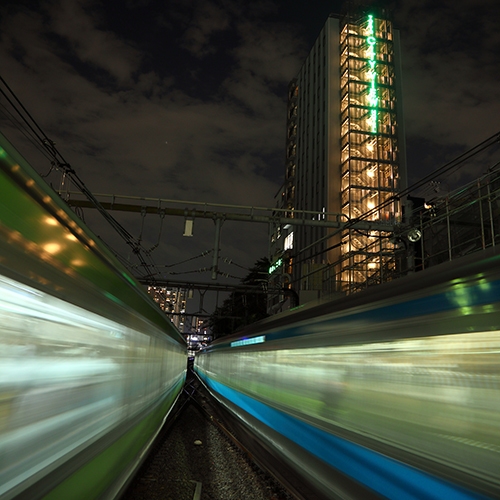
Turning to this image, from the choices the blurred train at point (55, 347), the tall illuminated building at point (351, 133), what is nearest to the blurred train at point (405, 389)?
the blurred train at point (55, 347)

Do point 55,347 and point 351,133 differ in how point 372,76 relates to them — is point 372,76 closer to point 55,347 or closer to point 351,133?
point 351,133

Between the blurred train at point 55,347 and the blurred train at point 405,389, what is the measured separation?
2144 mm

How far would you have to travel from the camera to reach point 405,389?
309cm

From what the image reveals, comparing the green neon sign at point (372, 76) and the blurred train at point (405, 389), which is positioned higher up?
the green neon sign at point (372, 76)

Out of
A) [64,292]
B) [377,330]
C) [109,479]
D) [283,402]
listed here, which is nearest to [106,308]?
[64,292]

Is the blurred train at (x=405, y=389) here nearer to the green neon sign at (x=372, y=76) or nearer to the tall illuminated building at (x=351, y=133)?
the tall illuminated building at (x=351, y=133)

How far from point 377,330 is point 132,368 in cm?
269

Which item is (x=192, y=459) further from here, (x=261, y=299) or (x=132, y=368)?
(x=261, y=299)

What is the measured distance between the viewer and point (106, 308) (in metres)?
3.53

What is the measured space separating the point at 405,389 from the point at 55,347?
2398mm

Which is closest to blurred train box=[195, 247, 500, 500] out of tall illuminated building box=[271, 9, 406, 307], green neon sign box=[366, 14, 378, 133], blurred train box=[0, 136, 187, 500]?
blurred train box=[0, 136, 187, 500]

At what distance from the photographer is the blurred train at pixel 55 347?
2051mm

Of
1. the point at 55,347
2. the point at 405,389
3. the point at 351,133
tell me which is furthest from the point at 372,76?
the point at 55,347

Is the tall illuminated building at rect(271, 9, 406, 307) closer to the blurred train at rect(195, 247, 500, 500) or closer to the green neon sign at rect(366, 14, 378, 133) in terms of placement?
the green neon sign at rect(366, 14, 378, 133)
